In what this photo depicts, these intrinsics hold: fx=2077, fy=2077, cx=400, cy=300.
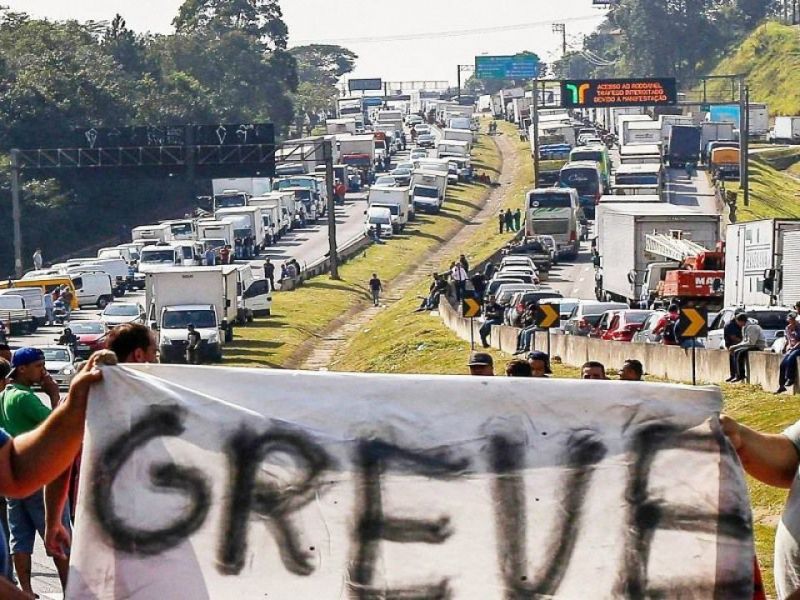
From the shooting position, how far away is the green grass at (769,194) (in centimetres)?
9069

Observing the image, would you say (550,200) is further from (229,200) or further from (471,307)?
(471,307)

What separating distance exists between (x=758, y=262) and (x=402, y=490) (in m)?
34.7

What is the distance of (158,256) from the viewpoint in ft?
236

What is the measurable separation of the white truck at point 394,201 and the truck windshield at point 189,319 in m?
46.3

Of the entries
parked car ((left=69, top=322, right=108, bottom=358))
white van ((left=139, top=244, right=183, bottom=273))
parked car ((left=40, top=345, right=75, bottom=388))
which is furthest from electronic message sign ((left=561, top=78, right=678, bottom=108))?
parked car ((left=40, top=345, right=75, bottom=388))

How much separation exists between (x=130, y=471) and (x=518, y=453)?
1345mm

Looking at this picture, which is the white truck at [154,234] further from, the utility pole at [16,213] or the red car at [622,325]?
the red car at [622,325]

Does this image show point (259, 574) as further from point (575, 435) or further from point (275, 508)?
point (575, 435)

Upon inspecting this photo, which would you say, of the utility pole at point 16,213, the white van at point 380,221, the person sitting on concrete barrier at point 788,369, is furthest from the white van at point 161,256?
the person sitting on concrete barrier at point 788,369

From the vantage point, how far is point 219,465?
7.19m

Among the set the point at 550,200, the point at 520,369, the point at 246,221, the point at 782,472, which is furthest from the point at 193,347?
the point at 782,472

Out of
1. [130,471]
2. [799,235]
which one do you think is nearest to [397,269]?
[799,235]

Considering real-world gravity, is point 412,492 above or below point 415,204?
above

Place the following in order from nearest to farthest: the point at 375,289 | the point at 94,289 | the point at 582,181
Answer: the point at 375,289 → the point at 94,289 → the point at 582,181
